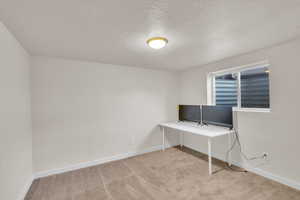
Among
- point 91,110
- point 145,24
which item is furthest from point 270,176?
point 91,110

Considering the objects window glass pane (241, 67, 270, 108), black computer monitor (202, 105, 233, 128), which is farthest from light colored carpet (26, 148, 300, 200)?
window glass pane (241, 67, 270, 108)

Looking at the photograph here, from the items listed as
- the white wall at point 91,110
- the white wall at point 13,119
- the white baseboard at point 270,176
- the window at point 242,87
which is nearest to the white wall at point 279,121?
the white baseboard at point 270,176

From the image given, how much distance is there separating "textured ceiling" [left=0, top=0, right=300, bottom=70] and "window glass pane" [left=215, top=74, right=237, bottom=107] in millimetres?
850

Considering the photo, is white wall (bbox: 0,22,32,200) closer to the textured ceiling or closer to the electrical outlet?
the textured ceiling

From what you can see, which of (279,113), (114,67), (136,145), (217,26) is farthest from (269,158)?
(114,67)

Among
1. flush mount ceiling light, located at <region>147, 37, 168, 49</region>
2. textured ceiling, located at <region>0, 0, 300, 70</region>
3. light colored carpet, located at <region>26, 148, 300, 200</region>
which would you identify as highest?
textured ceiling, located at <region>0, 0, 300, 70</region>

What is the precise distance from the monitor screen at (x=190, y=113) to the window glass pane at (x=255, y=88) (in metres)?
0.96

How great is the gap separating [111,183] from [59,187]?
824 millimetres

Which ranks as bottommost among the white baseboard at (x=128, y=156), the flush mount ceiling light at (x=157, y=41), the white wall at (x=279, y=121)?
the white baseboard at (x=128, y=156)

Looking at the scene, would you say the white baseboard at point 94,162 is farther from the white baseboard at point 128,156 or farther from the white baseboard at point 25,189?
the white baseboard at point 25,189

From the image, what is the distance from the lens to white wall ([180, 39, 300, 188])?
79.8 inches

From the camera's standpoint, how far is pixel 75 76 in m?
2.78

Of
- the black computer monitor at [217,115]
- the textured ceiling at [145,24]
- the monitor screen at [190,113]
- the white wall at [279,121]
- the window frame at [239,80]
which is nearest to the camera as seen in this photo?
the textured ceiling at [145,24]

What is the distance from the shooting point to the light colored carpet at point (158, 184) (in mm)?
1950
